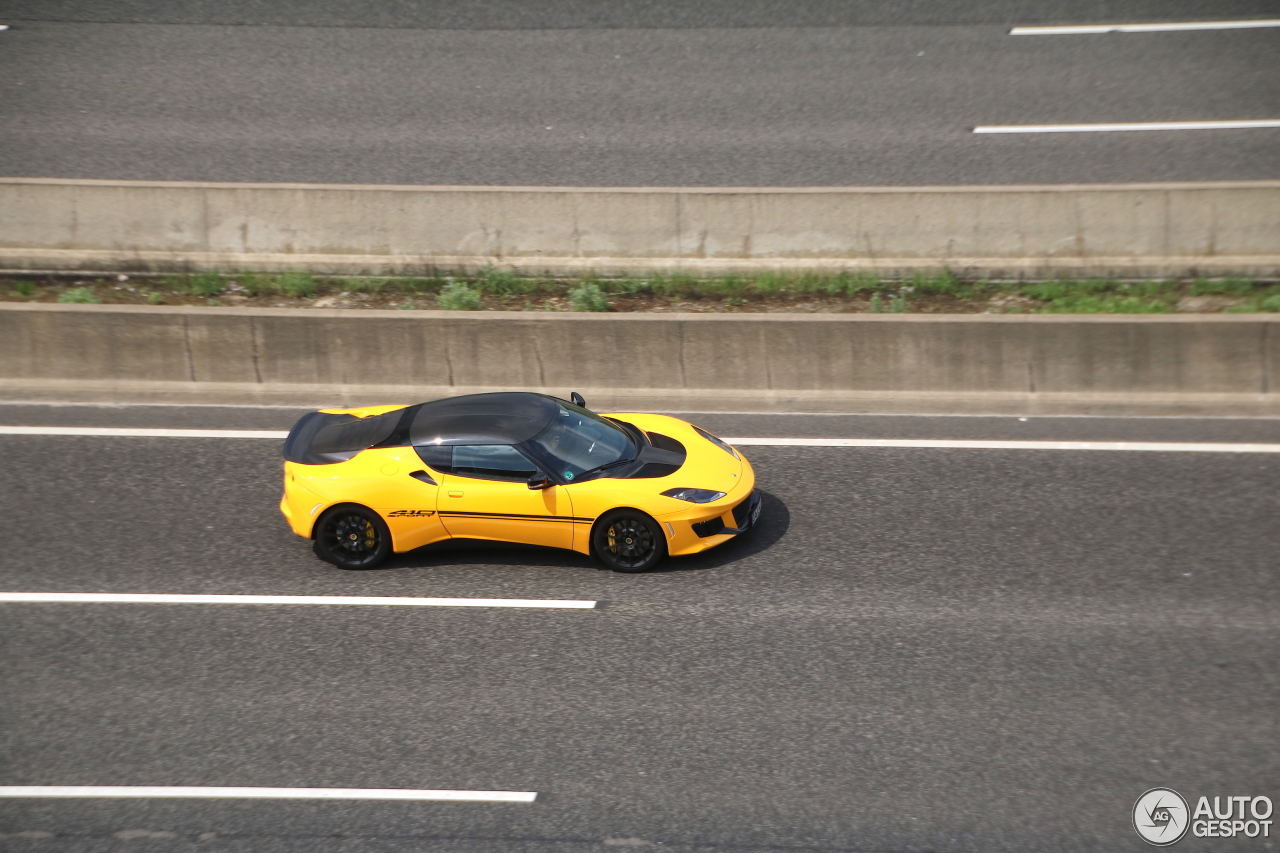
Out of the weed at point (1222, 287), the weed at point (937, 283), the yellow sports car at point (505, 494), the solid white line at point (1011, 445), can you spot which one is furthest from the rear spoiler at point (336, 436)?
the weed at point (1222, 287)

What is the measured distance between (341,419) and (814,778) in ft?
16.5

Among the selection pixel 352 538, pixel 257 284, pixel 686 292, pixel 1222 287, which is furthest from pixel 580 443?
pixel 1222 287

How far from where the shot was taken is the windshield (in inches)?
336

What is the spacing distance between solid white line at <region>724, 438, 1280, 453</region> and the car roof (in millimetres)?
2437

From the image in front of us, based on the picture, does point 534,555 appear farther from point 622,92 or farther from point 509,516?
point 622,92

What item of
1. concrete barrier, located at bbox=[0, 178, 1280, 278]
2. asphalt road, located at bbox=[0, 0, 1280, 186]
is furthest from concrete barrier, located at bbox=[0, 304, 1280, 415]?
asphalt road, located at bbox=[0, 0, 1280, 186]

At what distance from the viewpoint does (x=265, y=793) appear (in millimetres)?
6281

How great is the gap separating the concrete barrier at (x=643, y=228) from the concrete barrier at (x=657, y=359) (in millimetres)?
1968

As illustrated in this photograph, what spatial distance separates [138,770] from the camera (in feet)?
21.4

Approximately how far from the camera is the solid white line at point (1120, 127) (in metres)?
15.8

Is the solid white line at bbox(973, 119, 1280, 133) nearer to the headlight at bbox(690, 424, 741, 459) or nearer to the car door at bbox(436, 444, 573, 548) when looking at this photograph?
the headlight at bbox(690, 424, 741, 459)

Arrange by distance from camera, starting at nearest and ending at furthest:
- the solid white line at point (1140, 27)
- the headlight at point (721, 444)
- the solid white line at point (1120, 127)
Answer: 1. the headlight at point (721, 444)
2. the solid white line at point (1120, 127)
3. the solid white line at point (1140, 27)

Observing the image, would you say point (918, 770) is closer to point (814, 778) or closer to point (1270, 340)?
point (814, 778)

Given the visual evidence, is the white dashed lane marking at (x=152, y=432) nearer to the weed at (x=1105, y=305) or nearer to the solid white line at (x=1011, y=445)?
the solid white line at (x=1011, y=445)
